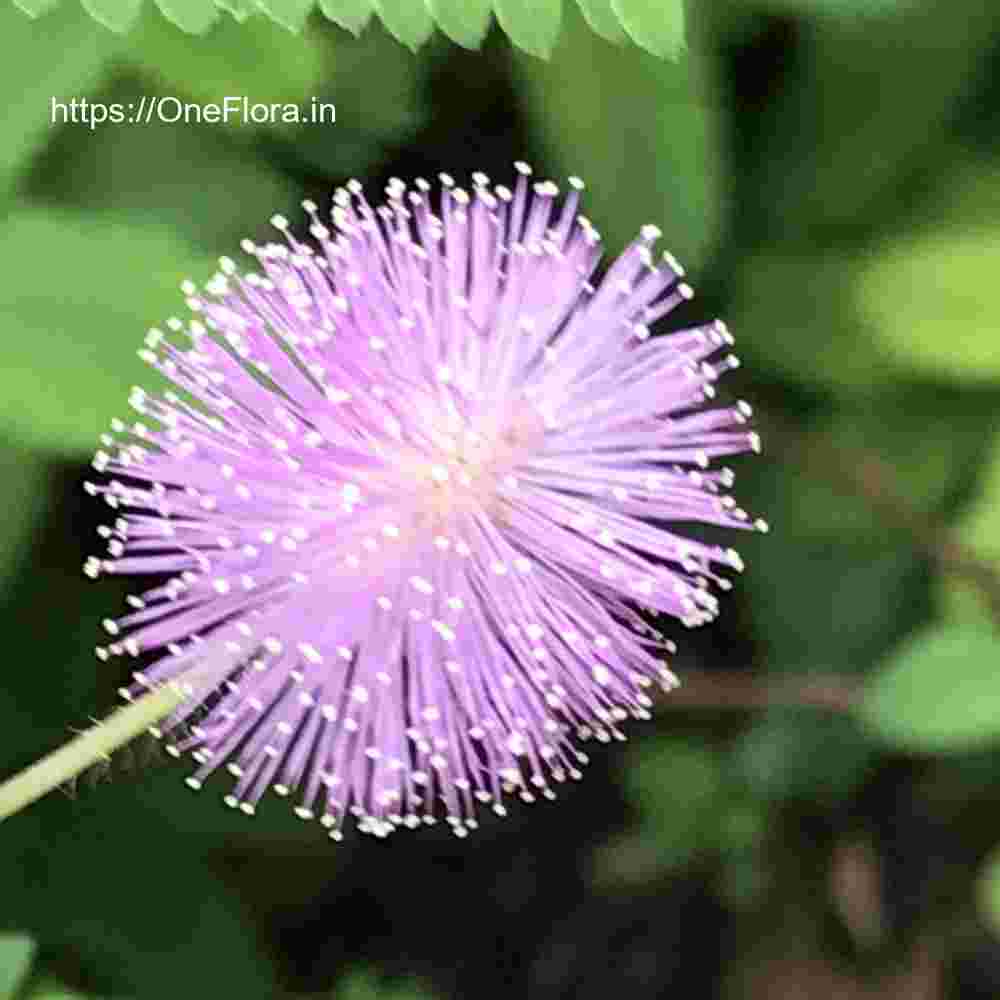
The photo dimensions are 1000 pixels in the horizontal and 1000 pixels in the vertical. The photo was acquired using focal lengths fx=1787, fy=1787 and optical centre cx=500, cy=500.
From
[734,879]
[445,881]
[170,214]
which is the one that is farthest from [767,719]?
[170,214]

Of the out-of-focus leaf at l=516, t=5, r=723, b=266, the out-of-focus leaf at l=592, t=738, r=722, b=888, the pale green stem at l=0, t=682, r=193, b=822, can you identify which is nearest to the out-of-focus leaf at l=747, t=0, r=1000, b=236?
the out-of-focus leaf at l=516, t=5, r=723, b=266

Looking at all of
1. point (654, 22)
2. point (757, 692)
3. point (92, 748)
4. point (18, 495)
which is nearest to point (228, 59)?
point (18, 495)

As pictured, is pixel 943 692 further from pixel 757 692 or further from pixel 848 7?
pixel 848 7

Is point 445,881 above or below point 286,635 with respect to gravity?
below

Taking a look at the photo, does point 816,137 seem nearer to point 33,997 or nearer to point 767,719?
point 767,719

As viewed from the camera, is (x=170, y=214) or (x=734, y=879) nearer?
(x=170, y=214)

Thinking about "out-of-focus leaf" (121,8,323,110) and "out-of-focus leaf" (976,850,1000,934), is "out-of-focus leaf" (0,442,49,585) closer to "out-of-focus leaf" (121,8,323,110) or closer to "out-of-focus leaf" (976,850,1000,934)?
"out-of-focus leaf" (121,8,323,110)

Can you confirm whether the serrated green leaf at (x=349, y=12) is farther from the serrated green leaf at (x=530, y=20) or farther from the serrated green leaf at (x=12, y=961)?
the serrated green leaf at (x=12, y=961)

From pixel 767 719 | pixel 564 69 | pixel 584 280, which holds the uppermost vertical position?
pixel 564 69
